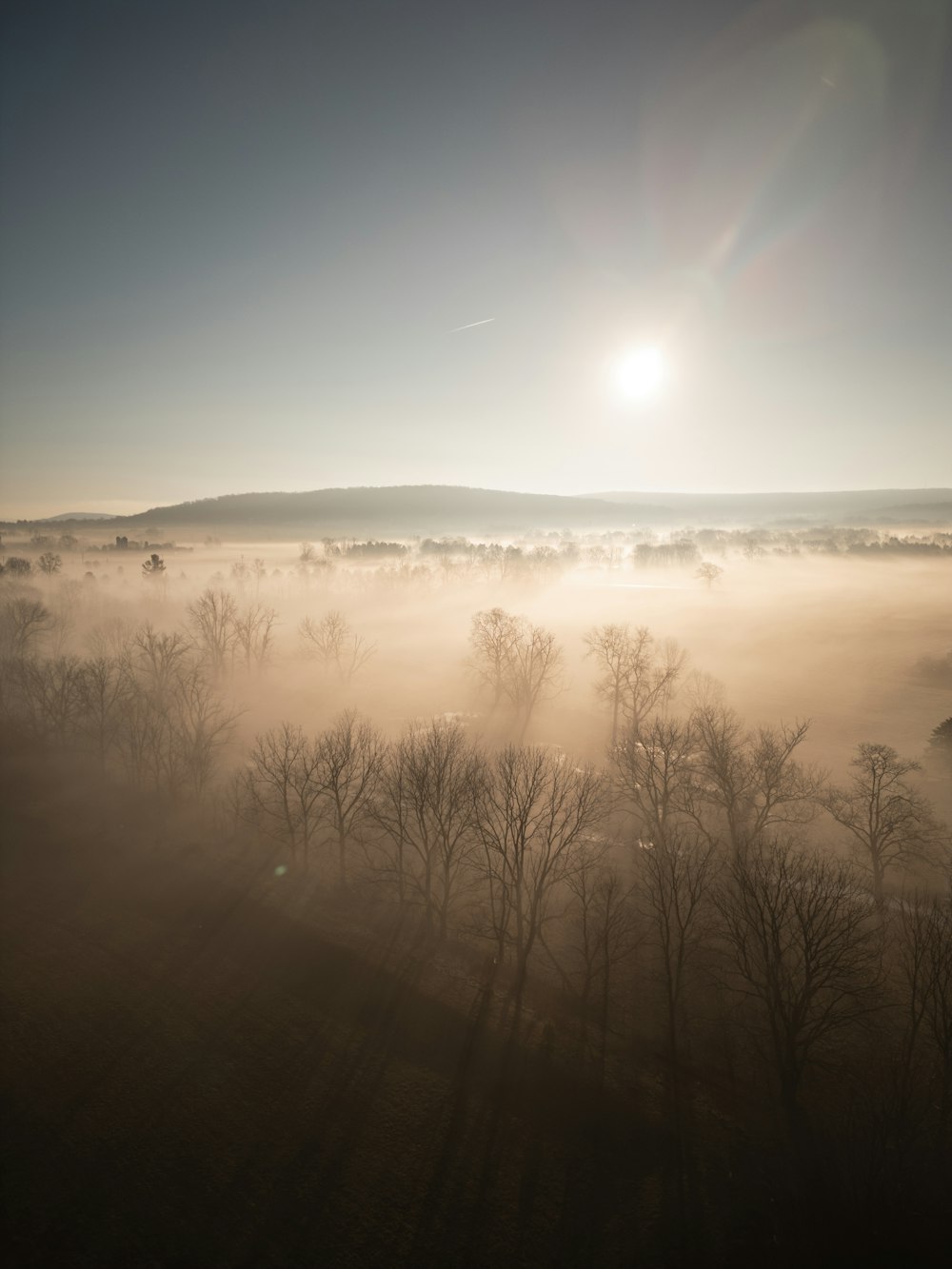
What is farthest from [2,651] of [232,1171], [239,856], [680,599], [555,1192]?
[680,599]

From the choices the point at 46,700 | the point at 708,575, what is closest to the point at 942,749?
the point at 46,700

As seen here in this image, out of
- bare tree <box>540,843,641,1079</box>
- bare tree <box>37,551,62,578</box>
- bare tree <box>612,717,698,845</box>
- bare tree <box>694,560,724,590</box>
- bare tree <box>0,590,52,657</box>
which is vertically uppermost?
bare tree <box>37,551,62,578</box>

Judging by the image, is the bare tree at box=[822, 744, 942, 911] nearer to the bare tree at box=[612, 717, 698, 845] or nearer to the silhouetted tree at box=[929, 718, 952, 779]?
the silhouetted tree at box=[929, 718, 952, 779]

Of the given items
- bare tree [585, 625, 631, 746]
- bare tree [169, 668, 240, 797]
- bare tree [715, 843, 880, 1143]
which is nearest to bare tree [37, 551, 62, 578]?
bare tree [169, 668, 240, 797]

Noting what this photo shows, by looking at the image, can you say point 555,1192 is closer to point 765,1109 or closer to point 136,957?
point 765,1109

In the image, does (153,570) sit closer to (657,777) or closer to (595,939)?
(657,777)

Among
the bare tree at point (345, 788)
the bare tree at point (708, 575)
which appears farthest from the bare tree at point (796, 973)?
the bare tree at point (708, 575)
